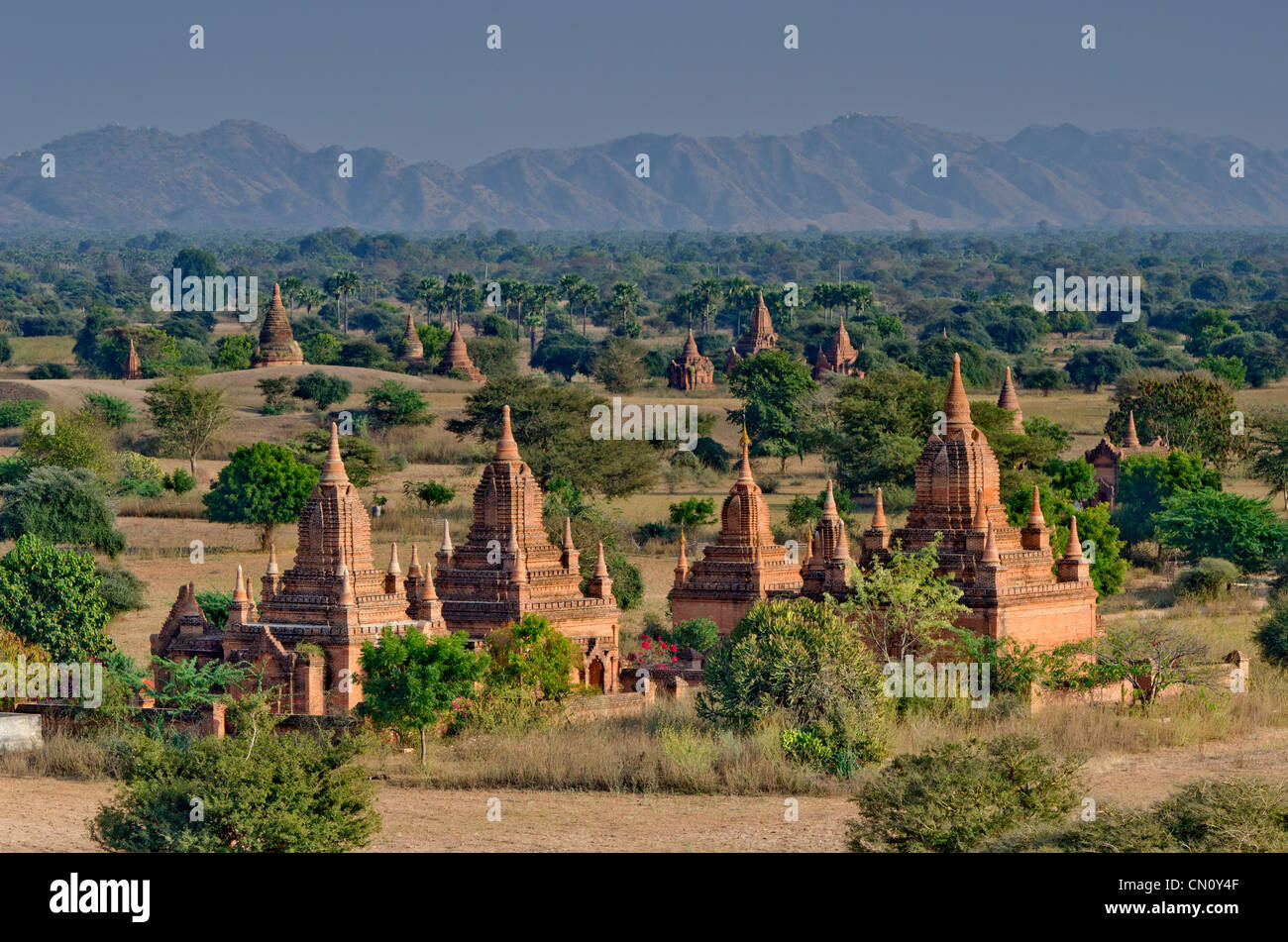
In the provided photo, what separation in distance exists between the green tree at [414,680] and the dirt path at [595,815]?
156 cm

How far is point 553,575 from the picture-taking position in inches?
1470

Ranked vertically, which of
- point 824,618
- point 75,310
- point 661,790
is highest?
point 75,310

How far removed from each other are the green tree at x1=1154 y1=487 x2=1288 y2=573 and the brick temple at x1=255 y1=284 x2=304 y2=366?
55.6 meters

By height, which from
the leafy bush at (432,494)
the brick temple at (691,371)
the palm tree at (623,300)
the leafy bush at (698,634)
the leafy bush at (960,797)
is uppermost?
the palm tree at (623,300)

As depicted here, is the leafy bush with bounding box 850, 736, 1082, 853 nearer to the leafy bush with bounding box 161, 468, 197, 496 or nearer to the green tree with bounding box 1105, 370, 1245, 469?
the leafy bush with bounding box 161, 468, 197, 496

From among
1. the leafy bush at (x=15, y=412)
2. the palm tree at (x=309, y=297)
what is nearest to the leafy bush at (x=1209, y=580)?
the leafy bush at (x=15, y=412)

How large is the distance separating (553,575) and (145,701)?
23.7ft

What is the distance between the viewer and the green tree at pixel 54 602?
39.2 meters

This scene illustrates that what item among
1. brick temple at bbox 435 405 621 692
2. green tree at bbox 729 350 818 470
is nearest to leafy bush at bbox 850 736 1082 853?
brick temple at bbox 435 405 621 692

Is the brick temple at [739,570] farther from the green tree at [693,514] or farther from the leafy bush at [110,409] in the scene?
the leafy bush at [110,409]

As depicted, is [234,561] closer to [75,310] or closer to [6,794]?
[6,794]

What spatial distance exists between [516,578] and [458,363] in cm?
7230

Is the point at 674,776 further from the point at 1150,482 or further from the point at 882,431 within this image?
the point at 882,431

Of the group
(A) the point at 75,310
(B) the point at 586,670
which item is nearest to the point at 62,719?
(B) the point at 586,670
